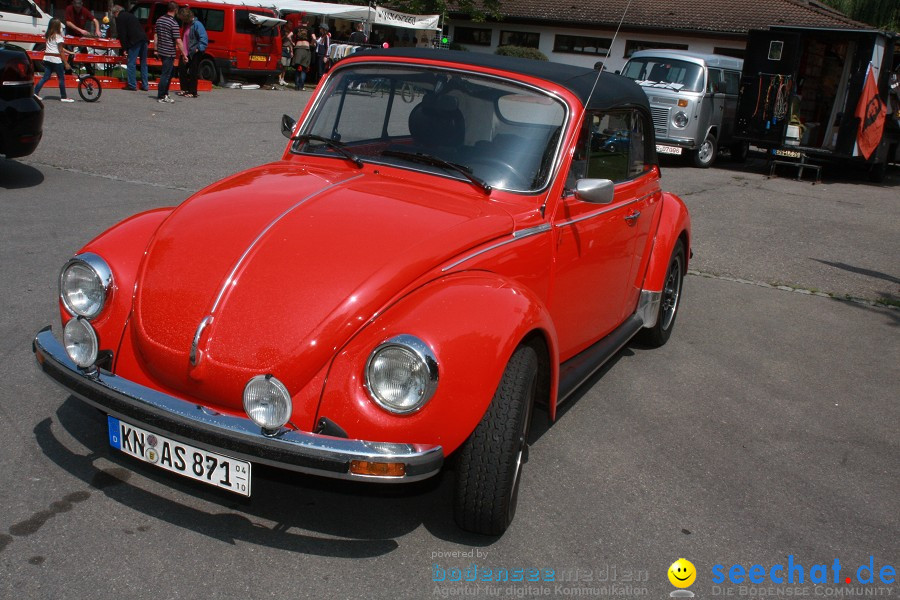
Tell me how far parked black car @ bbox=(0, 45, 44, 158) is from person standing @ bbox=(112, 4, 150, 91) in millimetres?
9716

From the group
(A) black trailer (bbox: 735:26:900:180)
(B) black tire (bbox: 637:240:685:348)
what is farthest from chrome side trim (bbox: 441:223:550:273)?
(A) black trailer (bbox: 735:26:900:180)

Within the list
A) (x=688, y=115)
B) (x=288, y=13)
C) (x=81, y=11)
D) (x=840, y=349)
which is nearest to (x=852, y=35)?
(x=688, y=115)

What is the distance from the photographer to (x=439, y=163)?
411 centimetres

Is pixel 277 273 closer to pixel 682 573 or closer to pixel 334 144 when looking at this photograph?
pixel 334 144

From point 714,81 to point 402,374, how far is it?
1621 cm

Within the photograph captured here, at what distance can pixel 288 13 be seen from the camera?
98.4 ft

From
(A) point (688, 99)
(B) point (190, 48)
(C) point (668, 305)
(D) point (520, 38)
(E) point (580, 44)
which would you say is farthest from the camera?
(D) point (520, 38)

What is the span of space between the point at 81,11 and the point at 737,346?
20.1m

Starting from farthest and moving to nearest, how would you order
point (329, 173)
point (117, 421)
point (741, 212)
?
1. point (741, 212)
2. point (329, 173)
3. point (117, 421)

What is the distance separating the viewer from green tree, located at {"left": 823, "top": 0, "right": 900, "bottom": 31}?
33.7 m

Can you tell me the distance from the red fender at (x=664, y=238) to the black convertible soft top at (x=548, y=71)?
1127 mm

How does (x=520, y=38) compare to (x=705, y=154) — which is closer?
(x=705, y=154)

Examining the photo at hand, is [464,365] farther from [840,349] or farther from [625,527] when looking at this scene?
[840,349]

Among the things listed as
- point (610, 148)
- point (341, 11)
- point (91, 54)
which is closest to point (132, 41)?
point (91, 54)
